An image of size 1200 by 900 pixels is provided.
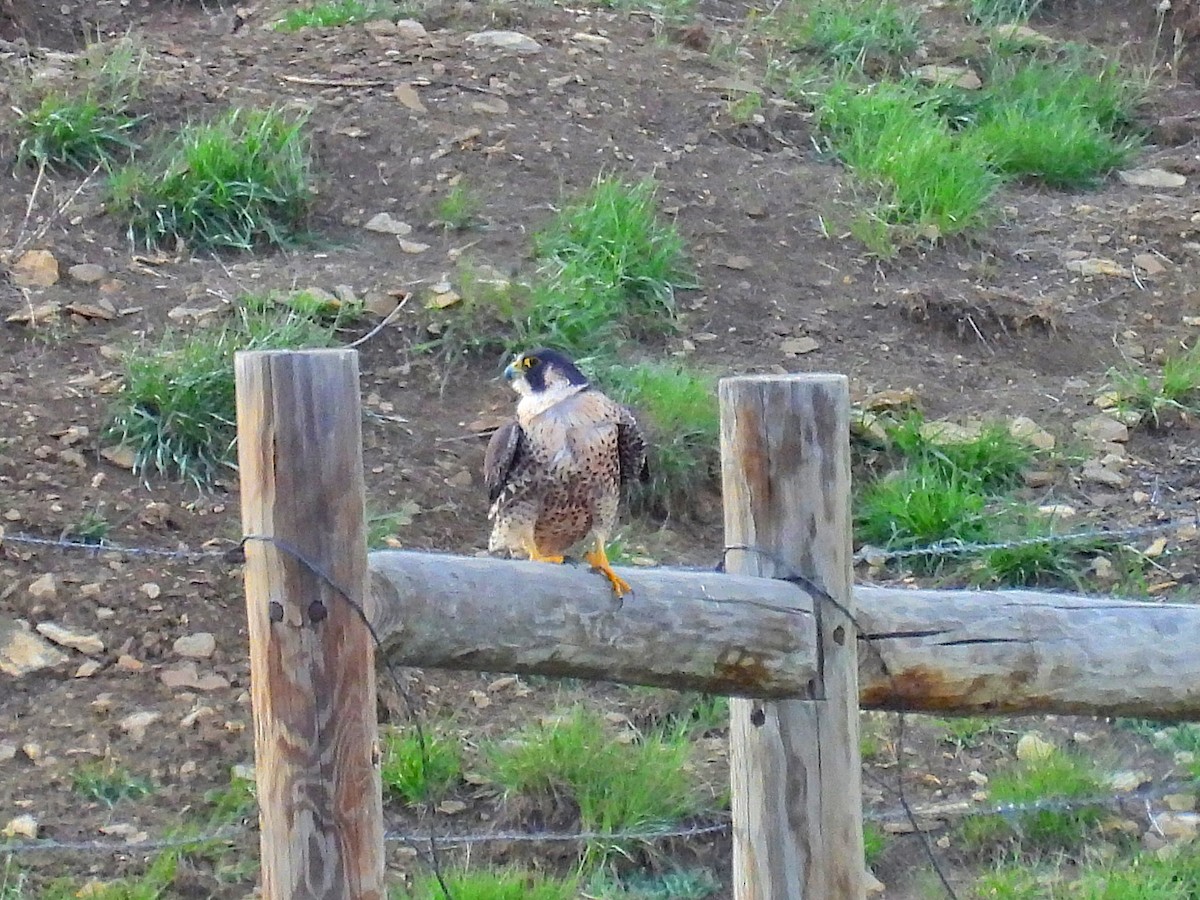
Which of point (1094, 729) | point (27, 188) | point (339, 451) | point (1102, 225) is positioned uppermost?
point (339, 451)

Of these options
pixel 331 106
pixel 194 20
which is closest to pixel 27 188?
pixel 331 106

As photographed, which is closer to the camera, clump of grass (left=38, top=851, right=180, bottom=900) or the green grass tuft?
clump of grass (left=38, top=851, right=180, bottom=900)

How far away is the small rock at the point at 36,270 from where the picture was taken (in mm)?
6215

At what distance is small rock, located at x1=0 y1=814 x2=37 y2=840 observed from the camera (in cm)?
420

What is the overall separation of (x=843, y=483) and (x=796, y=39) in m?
6.28

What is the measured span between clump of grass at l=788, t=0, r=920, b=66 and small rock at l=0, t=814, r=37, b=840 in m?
5.80

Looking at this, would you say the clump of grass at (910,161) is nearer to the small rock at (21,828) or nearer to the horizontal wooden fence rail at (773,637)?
the horizontal wooden fence rail at (773,637)

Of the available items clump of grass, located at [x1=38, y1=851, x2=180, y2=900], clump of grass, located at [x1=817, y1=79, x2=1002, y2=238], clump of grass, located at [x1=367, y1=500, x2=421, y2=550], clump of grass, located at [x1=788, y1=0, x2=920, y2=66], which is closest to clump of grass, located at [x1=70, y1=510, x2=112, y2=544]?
clump of grass, located at [x1=367, y1=500, x2=421, y2=550]

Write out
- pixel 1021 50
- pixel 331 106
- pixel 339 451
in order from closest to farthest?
1. pixel 339 451
2. pixel 331 106
3. pixel 1021 50

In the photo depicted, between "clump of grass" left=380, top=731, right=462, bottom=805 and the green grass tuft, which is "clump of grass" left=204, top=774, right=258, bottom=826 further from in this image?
the green grass tuft

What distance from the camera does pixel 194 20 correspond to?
8.43m

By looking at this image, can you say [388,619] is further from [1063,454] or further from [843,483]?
[1063,454]

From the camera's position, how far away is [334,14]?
803cm

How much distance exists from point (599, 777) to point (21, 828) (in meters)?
1.49
